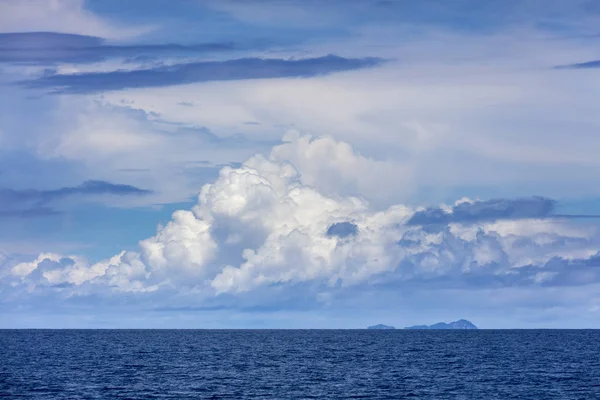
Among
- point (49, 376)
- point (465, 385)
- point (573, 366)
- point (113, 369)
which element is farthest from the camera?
point (573, 366)

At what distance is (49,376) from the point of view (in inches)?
5069

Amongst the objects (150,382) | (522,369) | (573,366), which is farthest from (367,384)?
(573,366)

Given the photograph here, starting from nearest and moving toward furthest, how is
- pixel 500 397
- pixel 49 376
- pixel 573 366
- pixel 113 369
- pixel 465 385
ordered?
pixel 500 397, pixel 465 385, pixel 49 376, pixel 113 369, pixel 573 366

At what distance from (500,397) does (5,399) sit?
195 ft

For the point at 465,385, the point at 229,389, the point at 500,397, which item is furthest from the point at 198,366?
the point at 500,397

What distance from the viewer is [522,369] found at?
489 ft

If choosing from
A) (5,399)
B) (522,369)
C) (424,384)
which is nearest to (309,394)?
(424,384)

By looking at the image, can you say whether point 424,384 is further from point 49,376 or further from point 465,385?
point 49,376

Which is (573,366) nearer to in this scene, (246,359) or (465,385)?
(465,385)

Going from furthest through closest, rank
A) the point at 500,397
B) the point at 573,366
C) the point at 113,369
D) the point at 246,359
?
the point at 246,359 < the point at 573,366 < the point at 113,369 < the point at 500,397

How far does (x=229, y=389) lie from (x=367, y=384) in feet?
66.8

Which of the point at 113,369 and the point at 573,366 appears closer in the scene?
the point at 113,369

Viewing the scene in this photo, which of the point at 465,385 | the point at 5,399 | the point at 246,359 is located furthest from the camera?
the point at 246,359

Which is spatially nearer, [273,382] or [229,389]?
[229,389]
